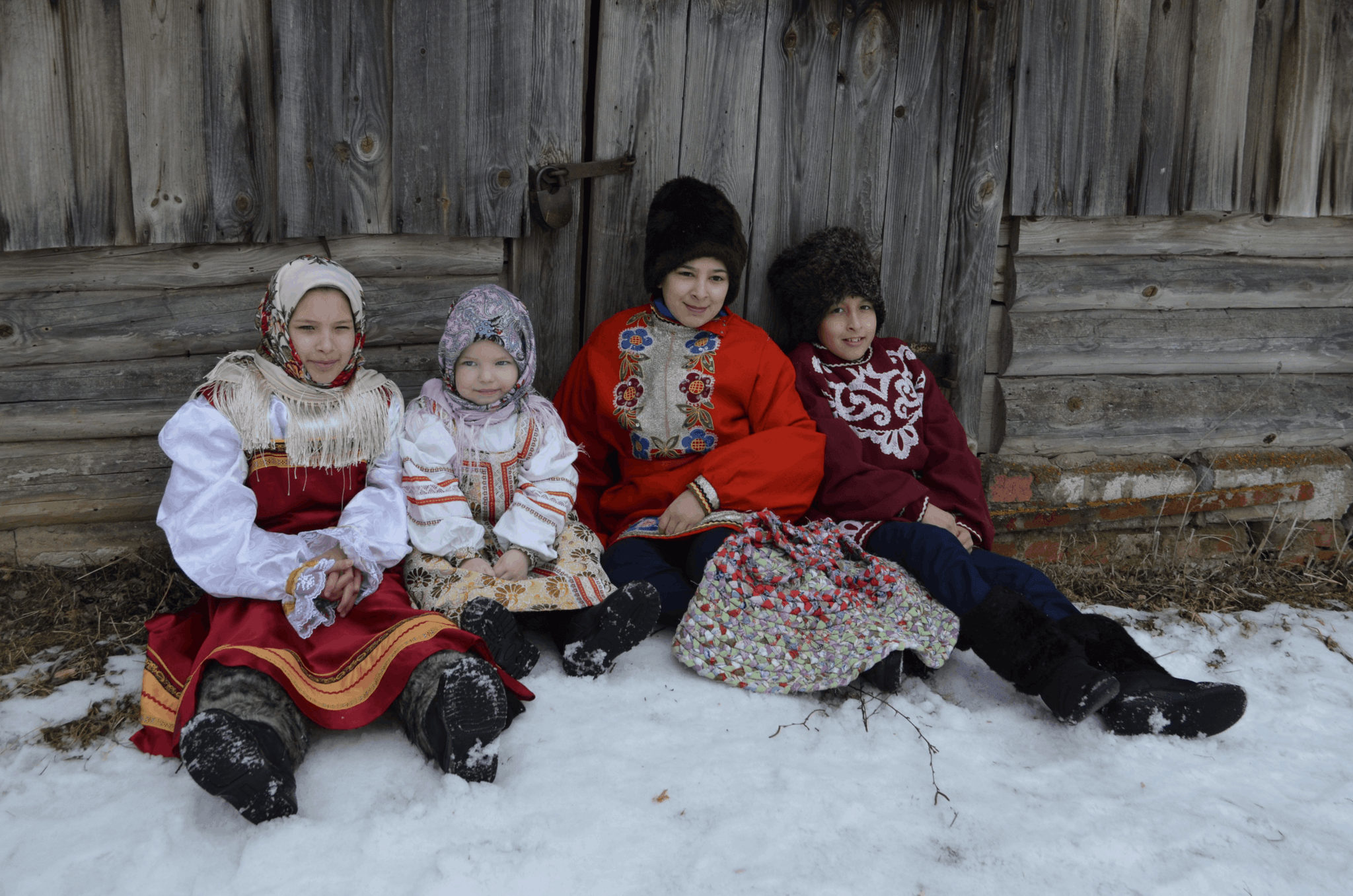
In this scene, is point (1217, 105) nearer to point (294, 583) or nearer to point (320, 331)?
point (320, 331)

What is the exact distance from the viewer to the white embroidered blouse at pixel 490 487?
8.70 ft

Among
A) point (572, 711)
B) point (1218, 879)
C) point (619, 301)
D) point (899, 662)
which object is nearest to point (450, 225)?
point (619, 301)

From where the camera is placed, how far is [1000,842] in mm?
2031

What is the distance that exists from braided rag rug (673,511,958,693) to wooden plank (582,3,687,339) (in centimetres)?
104

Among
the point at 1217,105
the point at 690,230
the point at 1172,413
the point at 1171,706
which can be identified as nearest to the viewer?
the point at 1171,706

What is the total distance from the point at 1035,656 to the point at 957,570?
35cm

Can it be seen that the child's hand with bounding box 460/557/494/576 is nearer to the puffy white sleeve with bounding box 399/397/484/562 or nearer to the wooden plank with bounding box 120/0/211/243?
the puffy white sleeve with bounding box 399/397/484/562

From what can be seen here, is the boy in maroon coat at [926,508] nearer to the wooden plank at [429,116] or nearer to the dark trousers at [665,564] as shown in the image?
the dark trousers at [665,564]

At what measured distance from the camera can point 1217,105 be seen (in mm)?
3594

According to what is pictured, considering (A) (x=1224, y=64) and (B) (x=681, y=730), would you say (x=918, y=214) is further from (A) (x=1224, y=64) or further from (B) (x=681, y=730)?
(B) (x=681, y=730)

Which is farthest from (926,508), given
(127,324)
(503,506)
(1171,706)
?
(127,324)

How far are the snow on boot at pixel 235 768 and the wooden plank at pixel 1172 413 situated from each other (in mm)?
2857

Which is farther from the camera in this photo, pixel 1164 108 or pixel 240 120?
pixel 1164 108

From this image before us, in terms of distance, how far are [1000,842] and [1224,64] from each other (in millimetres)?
3069
